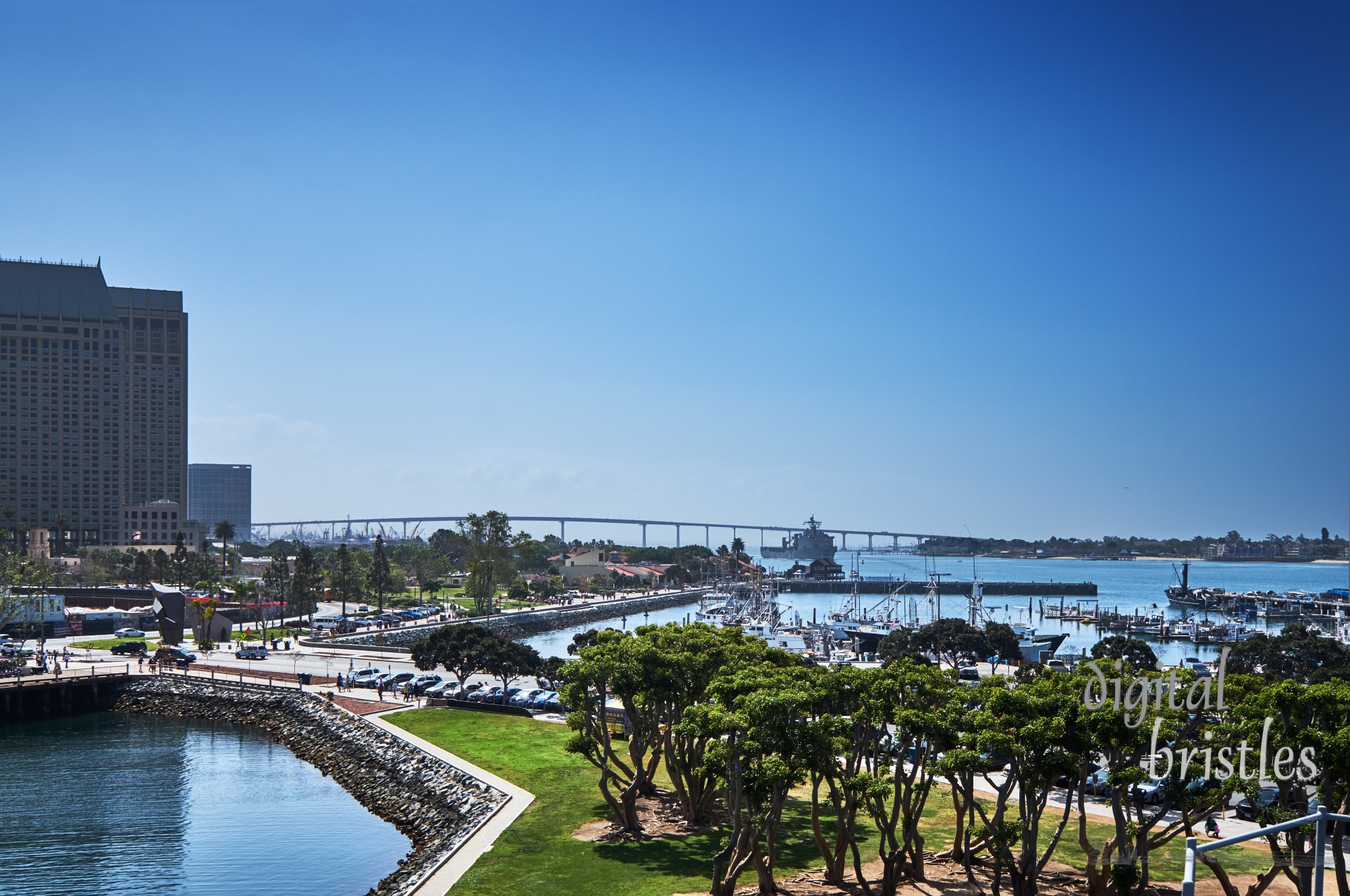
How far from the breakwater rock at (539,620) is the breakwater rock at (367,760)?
19693 mm

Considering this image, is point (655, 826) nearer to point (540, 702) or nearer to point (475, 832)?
point (475, 832)

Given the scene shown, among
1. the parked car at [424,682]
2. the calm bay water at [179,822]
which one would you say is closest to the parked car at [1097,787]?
the calm bay water at [179,822]

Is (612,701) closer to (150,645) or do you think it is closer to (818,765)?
(818,765)

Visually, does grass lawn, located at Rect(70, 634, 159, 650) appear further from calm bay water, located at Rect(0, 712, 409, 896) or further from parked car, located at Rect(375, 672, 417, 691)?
parked car, located at Rect(375, 672, 417, 691)

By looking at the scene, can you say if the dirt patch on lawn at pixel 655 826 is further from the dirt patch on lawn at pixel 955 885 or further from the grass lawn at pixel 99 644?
the grass lawn at pixel 99 644

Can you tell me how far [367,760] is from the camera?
49.4 m

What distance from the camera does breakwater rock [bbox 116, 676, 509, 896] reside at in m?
36.5

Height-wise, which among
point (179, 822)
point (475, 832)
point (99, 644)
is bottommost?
point (179, 822)

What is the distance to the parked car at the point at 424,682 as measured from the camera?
62500 millimetres

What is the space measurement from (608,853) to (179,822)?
2093 centimetres

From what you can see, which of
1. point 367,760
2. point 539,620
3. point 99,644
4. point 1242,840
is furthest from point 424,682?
point 539,620

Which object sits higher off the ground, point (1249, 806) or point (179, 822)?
point (1249, 806)

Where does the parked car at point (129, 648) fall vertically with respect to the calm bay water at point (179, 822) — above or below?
above

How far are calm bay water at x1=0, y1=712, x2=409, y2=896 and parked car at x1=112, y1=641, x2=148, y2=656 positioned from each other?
82.4 feet
